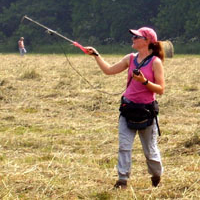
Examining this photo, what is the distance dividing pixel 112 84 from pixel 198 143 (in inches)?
301

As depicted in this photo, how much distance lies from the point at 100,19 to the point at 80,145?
46.5 meters

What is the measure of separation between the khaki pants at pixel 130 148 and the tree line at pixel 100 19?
39.3 metres

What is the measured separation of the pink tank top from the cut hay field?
83 cm

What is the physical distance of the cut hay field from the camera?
530 centimetres

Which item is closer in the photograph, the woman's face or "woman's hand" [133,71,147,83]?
"woman's hand" [133,71,147,83]

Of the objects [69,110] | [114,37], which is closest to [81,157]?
[69,110]

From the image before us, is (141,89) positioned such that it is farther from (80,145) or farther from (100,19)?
(100,19)

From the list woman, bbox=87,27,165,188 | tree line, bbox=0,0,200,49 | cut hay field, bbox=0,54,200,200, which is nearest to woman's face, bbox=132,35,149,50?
woman, bbox=87,27,165,188

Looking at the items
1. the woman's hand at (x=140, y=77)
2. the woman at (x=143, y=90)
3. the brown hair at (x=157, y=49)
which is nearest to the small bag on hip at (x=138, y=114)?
the woman at (x=143, y=90)

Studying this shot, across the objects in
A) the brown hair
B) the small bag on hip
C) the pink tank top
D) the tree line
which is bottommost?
the tree line

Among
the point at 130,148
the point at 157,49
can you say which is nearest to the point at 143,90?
the point at 157,49

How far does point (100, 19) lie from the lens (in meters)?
53.3

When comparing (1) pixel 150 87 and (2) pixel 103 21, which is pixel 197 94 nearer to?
(1) pixel 150 87

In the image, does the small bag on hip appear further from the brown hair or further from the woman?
the brown hair
